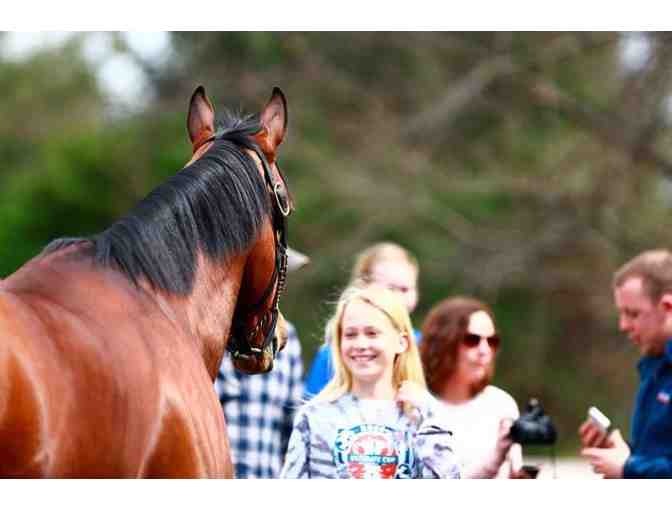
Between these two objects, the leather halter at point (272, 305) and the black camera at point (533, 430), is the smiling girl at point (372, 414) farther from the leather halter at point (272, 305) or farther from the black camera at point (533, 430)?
the black camera at point (533, 430)

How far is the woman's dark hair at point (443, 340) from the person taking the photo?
4820 mm

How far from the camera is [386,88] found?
18969 millimetres

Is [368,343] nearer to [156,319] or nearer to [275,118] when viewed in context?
[275,118]

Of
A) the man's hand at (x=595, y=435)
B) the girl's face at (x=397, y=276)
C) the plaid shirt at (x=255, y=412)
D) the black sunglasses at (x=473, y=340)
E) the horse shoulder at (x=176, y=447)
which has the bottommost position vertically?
the horse shoulder at (x=176, y=447)

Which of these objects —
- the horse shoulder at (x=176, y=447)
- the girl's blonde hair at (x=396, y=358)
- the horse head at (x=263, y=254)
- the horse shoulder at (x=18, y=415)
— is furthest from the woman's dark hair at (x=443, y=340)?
the horse shoulder at (x=18, y=415)

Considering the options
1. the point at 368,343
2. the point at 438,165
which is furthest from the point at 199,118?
the point at 438,165

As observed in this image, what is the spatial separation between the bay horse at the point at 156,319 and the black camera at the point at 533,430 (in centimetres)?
100

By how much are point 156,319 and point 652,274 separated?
224 cm

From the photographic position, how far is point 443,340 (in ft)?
15.9

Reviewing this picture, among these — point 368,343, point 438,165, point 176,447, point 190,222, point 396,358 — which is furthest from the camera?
point 438,165

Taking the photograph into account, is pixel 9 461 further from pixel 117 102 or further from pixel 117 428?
pixel 117 102

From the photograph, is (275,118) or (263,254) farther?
(275,118)
